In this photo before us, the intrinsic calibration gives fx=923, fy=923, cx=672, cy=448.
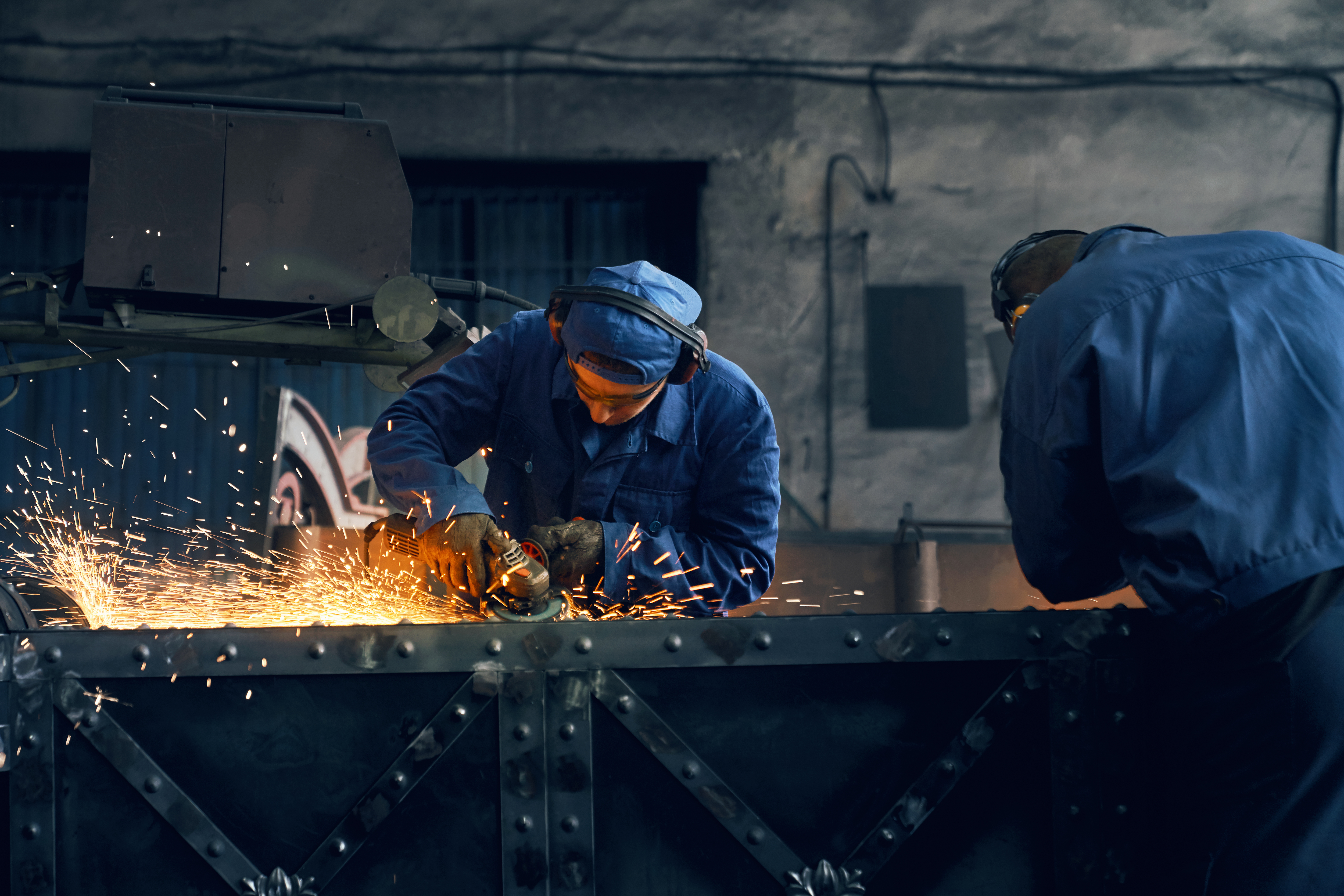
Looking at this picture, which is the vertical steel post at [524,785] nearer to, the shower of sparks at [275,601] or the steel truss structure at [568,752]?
the steel truss structure at [568,752]

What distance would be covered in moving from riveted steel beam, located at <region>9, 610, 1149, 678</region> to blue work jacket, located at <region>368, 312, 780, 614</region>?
63 cm

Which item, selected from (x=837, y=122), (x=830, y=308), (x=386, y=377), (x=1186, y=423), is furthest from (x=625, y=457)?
(x=837, y=122)

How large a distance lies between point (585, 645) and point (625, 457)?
0.85 m

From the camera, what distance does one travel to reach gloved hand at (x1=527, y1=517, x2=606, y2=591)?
192 centimetres

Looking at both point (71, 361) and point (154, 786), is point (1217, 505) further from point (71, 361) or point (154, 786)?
point (71, 361)

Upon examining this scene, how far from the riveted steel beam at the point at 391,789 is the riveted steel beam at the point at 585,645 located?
7 cm

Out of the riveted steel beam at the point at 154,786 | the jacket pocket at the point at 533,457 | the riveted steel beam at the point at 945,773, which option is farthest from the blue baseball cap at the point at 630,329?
the riveted steel beam at the point at 154,786

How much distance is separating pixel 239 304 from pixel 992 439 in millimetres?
4650

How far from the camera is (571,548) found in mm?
1948

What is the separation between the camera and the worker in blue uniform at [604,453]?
6.20ft

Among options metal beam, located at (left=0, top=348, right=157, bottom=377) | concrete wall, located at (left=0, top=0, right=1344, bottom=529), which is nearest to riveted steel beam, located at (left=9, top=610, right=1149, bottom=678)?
metal beam, located at (left=0, top=348, right=157, bottom=377)

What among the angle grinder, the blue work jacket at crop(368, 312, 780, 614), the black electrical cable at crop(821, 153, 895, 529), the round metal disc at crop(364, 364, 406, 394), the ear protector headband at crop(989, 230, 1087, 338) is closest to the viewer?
→ the angle grinder

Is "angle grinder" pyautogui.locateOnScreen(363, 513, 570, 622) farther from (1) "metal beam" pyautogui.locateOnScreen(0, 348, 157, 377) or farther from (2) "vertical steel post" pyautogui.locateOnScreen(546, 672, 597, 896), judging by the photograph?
(1) "metal beam" pyautogui.locateOnScreen(0, 348, 157, 377)

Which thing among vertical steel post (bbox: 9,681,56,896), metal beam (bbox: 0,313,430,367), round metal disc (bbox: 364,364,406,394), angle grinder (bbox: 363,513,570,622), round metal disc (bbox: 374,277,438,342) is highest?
round metal disc (bbox: 374,277,438,342)
